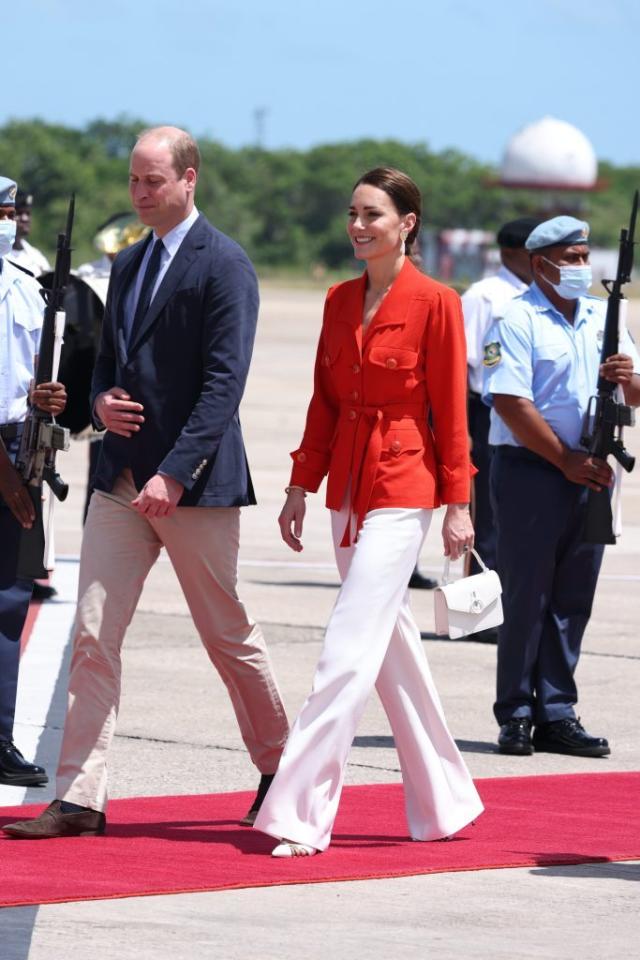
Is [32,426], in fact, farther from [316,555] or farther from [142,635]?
[316,555]

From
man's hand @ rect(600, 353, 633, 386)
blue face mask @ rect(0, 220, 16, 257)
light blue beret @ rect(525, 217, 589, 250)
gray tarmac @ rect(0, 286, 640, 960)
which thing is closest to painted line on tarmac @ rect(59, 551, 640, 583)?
gray tarmac @ rect(0, 286, 640, 960)

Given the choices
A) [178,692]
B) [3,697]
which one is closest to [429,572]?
[178,692]

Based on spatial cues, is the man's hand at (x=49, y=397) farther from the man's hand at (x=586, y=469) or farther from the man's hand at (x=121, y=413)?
the man's hand at (x=586, y=469)

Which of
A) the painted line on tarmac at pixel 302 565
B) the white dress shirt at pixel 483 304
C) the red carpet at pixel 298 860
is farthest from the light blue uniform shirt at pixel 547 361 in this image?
the painted line on tarmac at pixel 302 565

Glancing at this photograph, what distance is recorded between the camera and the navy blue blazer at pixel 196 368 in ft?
21.5

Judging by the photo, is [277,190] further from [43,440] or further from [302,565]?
[43,440]

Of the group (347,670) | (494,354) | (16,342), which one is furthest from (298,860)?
(494,354)

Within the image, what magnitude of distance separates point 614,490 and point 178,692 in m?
2.24

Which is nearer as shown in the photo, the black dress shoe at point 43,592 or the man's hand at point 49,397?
the man's hand at point 49,397

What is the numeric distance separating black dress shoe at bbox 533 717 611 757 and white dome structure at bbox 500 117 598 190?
314 feet

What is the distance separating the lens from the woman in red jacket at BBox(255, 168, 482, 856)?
643 centimetres

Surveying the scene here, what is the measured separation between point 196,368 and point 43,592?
612 cm

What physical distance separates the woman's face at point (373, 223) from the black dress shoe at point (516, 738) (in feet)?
8.55

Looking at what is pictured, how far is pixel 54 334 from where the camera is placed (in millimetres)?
7484
